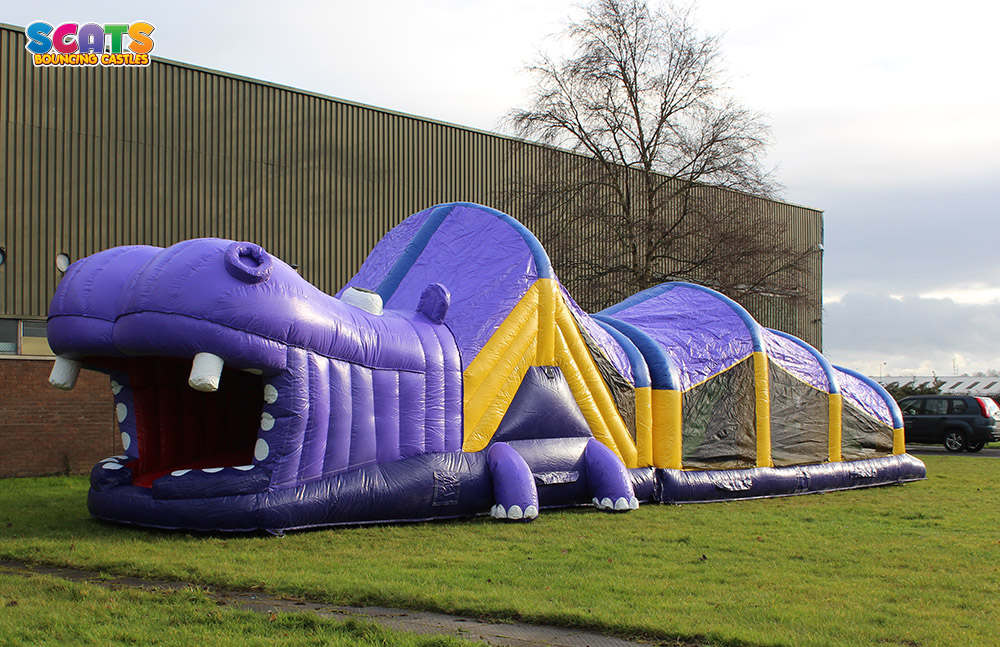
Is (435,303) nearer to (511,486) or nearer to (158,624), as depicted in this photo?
(511,486)

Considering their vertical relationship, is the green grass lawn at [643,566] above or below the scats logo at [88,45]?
below

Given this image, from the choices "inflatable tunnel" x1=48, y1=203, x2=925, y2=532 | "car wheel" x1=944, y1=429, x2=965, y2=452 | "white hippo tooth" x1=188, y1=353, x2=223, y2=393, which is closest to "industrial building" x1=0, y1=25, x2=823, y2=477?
"inflatable tunnel" x1=48, y1=203, x2=925, y2=532

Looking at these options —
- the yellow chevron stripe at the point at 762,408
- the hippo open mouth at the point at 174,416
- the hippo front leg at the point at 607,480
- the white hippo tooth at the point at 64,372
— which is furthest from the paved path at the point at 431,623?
the yellow chevron stripe at the point at 762,408

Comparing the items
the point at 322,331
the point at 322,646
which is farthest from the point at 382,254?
the point at 322,646

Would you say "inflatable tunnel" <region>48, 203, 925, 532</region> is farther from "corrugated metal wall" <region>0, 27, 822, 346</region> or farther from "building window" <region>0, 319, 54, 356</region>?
"building window" <region>0, 319, 54, 356</region>

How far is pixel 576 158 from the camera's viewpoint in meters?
22.7

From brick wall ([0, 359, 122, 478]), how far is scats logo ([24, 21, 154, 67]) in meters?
5.21

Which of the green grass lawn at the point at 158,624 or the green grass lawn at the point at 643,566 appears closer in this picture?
the green grass lawn at the point at 158,624

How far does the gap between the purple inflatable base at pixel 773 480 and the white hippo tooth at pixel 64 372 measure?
6528mm

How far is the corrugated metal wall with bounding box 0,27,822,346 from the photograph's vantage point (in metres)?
15.8

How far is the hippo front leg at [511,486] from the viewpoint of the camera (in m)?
10.0

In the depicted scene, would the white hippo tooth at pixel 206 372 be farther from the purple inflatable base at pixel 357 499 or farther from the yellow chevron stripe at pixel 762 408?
the yellow chevron stripe at pixel 762 408

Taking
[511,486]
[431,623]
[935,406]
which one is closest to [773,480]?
[511,486]

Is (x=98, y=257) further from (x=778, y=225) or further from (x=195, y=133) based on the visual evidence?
(x=778, y=225)
